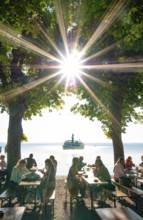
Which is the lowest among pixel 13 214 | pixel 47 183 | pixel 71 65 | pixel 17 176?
pixel 13 214

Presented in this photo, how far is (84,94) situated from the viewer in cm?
2311

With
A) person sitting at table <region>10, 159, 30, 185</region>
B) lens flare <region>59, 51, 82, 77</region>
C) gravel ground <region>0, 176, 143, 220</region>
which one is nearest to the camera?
gravel ground <region>0, 176, 143, 220</region>

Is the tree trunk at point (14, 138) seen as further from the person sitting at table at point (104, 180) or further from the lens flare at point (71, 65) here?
the person sitting at table at point (104, 180)

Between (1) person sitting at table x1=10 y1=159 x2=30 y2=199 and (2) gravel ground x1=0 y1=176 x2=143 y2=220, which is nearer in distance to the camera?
(2) gravel ground x1=0 y1=176 x2=143 y2=220

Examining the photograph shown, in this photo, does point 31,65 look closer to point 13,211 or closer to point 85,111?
point 85,111

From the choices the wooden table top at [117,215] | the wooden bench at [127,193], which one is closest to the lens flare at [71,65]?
the wooden bench at [127,193]

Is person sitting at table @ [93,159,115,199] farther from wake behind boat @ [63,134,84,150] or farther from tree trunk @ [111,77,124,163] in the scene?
wake behind boat @ [63,134,84,150]

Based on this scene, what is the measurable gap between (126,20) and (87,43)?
12.7 meters

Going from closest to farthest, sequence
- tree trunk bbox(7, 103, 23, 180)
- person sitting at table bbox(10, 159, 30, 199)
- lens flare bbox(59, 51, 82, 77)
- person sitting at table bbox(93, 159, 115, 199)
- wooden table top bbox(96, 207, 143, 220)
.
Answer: wooden table top bbox(96, 207, 143, 220) < person sitting at table bbox(93, 159, 115, 199) < person sitting at table bbox(10, 159, 30, 199) < tree trunk bbox(7, 103, 23, 180) < lens flare bbox(59, 51, 82, 77)

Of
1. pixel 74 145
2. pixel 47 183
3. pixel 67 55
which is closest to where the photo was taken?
pixel 47 183

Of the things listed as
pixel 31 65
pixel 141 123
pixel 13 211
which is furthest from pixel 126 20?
pixel 141 123

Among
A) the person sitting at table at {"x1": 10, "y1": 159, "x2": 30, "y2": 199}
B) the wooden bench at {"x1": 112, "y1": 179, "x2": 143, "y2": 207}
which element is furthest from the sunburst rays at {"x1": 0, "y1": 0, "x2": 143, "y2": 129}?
the wooden bench at {"x1": 112, "y1": 179, "x2": 143, "y2": 207}

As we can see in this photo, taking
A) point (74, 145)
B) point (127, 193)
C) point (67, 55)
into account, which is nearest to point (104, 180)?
point (127, 193)

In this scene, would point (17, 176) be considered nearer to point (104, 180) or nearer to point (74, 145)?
point (104, 180)
